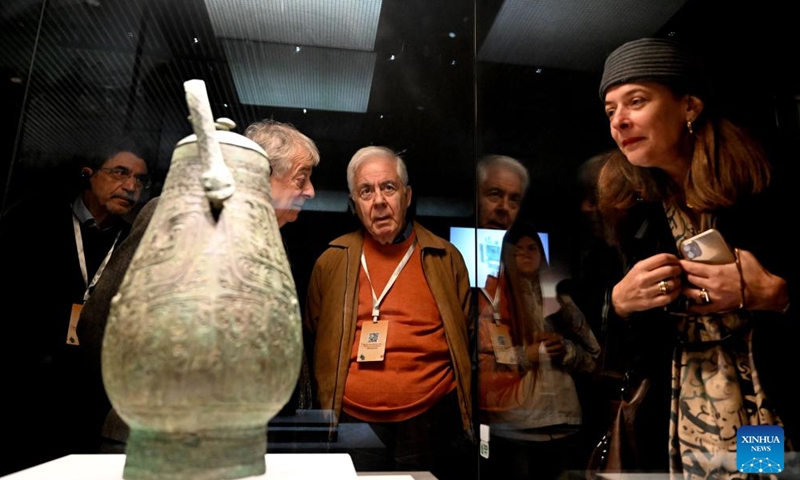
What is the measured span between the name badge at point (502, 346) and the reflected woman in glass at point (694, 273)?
0.36 meters

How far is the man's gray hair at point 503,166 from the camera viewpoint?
70.7 inches

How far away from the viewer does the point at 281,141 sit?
180cm

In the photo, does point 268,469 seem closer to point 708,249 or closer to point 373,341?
point 373,341

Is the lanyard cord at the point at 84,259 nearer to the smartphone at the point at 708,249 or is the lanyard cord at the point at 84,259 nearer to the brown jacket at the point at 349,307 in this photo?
the brown jacket at the point at 349,307

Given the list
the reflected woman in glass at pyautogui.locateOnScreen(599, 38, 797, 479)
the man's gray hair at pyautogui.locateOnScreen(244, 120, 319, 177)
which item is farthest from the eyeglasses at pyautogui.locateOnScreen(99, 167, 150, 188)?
the reflected woman in glass at pyautogui.locateOnScreen(599, 38, 797, 479)

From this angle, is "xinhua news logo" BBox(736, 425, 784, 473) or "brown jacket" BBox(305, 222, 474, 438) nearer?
"xinhua news logo" BBox(736, 425, 784, 473)

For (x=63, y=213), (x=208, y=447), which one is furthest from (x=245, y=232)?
(x=63, y=213)

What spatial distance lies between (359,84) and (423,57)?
25cm

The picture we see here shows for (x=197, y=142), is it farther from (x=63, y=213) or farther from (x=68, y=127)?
(x=68, y=127)

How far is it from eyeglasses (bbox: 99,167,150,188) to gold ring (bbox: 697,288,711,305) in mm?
1596

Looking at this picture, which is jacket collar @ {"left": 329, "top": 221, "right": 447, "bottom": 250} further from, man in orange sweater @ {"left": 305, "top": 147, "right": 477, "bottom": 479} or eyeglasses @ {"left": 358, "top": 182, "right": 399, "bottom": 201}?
eyeglasses @ {"left": 358, "top": 182, "right": 399, "bottom": 201}

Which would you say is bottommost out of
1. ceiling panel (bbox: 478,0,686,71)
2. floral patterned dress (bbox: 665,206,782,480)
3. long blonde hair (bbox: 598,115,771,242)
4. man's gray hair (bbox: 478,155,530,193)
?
floral patterned dress (bbox: 665,206,782,480)

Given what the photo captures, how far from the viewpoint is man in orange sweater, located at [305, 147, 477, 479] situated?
1687 mm

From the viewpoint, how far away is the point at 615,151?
5.28 ft
